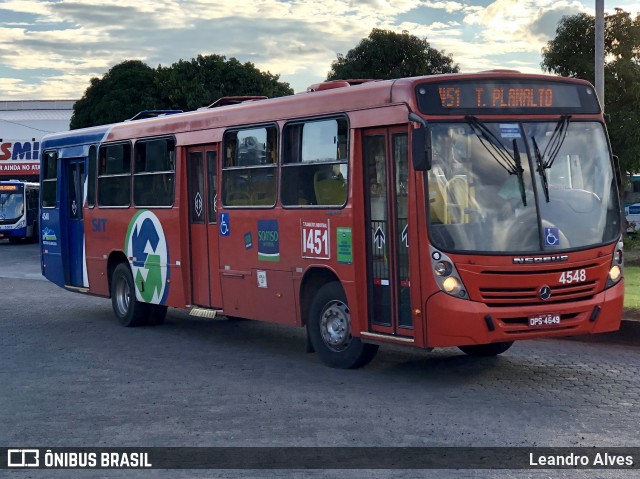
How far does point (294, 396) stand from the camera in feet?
32.0

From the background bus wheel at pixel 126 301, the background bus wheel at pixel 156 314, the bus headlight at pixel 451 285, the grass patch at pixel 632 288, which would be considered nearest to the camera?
the bus headlight at pixel 451 285

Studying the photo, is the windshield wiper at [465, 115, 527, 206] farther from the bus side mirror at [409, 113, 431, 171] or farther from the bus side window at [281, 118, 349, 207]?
the bus side window at [281, 118, 349, 207]

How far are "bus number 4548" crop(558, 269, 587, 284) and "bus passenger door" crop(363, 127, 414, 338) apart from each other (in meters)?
1.41

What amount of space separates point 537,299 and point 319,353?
8.43 ft

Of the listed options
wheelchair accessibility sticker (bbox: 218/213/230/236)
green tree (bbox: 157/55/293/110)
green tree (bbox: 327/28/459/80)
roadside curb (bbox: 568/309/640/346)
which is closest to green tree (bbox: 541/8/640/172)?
green tree (bbox: 327/28/459/80)

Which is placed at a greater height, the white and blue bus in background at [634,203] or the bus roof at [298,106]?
the bus roof at [298,106]

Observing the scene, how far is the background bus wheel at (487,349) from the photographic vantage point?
11859mm

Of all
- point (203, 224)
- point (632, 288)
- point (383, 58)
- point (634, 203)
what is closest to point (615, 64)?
point (383, 58)

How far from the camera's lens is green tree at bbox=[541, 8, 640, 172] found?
26.8 meters

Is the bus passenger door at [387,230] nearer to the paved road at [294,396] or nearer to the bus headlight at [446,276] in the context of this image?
the bus headlight at [446,276]

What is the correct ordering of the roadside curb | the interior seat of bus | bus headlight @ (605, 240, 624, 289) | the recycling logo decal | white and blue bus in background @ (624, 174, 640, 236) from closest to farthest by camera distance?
1. bus headlight @ (605, 240, 624, 289)
2. the interior seat of bus
3. the roadside curb
4. the recycling logo decal
5. white and blue bus in background @ (624, 174, 640, 236)

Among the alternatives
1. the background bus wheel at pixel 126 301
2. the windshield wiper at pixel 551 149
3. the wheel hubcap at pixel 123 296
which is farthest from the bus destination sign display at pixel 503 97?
the wheel hubcap at pixel 123 296

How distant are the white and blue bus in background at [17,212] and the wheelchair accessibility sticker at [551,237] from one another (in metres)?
39.0

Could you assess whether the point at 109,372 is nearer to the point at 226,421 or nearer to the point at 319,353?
the point at 319,353
